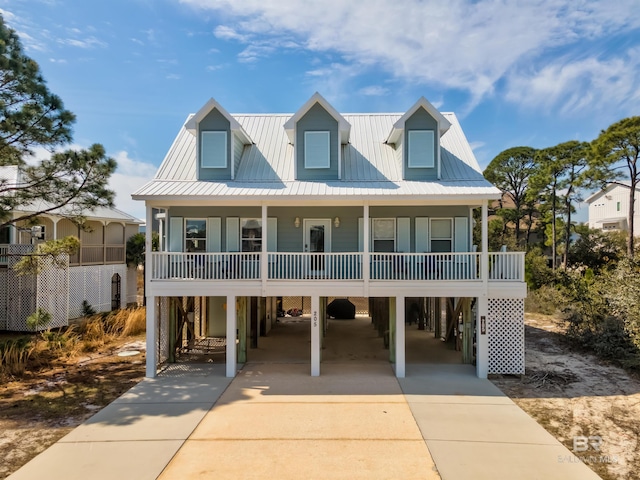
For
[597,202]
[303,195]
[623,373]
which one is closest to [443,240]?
[303,195]

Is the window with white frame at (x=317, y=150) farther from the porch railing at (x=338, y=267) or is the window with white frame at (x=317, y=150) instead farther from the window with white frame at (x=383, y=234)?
the porch railing at (x=338, y=267)

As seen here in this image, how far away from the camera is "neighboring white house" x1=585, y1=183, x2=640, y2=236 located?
38.8 meters

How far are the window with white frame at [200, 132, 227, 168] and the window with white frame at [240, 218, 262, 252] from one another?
2280 mm

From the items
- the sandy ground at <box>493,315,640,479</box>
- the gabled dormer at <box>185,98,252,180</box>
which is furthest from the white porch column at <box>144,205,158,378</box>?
the sandy ground at <box>493,315,640,479</box>

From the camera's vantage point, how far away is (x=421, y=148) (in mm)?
14180

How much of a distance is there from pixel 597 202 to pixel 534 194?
1757 centimetres

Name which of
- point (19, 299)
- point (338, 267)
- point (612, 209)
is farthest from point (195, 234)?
point (612, 209)

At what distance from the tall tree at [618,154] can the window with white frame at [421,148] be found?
1825 centimetres

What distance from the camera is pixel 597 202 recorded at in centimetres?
4350

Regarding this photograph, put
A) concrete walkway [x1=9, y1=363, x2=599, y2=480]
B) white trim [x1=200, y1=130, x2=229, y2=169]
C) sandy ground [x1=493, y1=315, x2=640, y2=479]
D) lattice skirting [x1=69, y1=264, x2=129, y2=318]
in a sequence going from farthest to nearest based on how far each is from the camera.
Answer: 1. lattice skirting [x1=69, y1=264, x2=129, y2=318]
2. white trim [x1=200, y1=130, x2=229, y2=169]
3. sandy ground [x1=493, y1=315, x2=640, y2=479]
4. concrete walkway [x1=9, y1=363, x2=599, y2=480]

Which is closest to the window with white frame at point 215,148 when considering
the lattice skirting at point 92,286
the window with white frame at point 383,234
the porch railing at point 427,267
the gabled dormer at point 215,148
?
the gabled dormer at point 215,148

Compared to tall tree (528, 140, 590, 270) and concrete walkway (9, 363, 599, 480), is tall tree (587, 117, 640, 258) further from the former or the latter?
concrete walkway (9, 363, 599, 480)

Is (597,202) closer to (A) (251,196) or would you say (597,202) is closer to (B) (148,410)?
(A) (251,196)

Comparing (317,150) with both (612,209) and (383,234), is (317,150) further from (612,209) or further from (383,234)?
(612,209)
